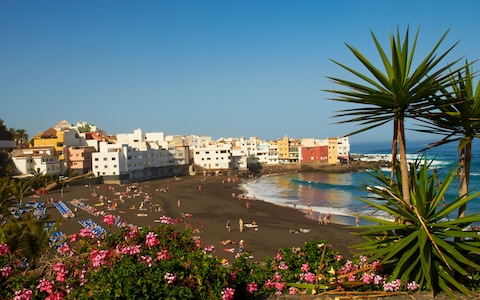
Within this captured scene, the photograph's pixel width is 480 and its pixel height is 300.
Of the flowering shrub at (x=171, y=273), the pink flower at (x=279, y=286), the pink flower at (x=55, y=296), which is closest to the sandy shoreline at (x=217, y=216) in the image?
the flowering shrub at (x=171, y=273)

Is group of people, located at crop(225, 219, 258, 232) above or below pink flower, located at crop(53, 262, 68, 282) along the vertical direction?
below

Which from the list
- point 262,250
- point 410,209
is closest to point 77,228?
point 262,250

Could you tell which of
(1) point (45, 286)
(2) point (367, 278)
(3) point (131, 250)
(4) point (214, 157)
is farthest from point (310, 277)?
(4) point (214, 157)

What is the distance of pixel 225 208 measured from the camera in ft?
114

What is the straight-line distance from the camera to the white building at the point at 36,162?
1891 inches

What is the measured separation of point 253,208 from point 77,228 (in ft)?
50.4

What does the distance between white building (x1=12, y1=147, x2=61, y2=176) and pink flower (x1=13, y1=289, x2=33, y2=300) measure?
46.0m

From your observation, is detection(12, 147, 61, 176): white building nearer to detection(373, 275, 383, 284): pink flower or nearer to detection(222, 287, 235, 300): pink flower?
detection(222, 287, 235, 300): pink flower

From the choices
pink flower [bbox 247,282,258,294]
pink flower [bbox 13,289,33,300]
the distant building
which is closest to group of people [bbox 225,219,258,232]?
pink flower [bbox 247,282,258,294]

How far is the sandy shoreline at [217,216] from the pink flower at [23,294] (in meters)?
12.0

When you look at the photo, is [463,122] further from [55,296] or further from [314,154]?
[314,154]

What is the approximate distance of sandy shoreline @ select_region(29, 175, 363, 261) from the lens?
2164cm

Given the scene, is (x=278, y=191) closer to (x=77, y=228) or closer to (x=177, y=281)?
(x=77, y=228)

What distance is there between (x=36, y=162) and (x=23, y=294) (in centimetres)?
5024
